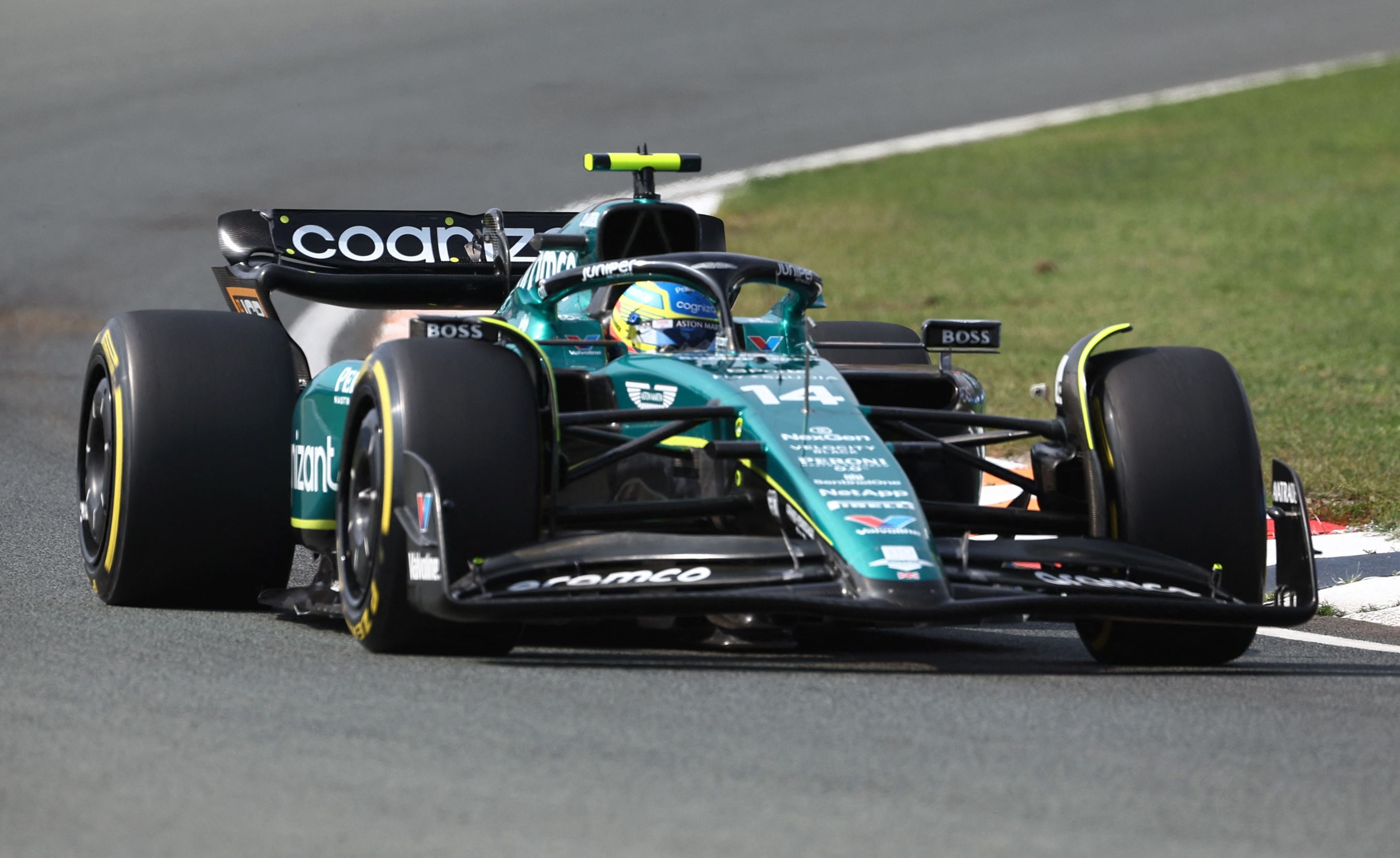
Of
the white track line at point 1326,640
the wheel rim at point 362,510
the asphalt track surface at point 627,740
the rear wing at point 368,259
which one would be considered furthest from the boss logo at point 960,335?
the rear wing at point 368,259

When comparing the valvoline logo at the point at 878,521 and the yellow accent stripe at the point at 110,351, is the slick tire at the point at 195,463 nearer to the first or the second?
the yellow accent stripe at the point at 110,351

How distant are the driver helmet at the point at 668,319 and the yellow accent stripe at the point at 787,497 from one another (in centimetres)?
112

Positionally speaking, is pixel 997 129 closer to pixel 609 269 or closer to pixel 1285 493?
pixel 609 269

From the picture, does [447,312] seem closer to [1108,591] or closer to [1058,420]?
[1058,420]

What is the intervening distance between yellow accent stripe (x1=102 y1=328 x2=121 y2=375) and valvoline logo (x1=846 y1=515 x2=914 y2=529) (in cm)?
302

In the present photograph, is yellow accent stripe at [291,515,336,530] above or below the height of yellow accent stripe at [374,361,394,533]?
below

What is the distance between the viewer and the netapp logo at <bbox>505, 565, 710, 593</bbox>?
5.87 metres

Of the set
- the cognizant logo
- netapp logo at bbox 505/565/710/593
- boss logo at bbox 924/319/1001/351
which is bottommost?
netapp logo at bbox 505/565/710/593

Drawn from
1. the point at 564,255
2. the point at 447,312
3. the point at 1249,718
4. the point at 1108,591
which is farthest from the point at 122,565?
the point at 447,312

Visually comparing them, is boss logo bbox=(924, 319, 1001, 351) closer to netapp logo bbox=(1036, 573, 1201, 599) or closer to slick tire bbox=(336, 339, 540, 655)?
netapp logo bbox=(1036, 573, 1201, 599)

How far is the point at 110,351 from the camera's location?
7730mm

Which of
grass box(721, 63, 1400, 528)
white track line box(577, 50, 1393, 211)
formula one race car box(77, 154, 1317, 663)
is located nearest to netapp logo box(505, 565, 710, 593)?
formula one race car box(77, 154, 1317, 663)

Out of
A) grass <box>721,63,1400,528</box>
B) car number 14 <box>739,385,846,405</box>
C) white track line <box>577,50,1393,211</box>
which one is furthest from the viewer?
white track line <box>577,50,1393,211</box>

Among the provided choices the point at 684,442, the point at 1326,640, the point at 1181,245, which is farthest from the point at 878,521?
the point at 1181,245
